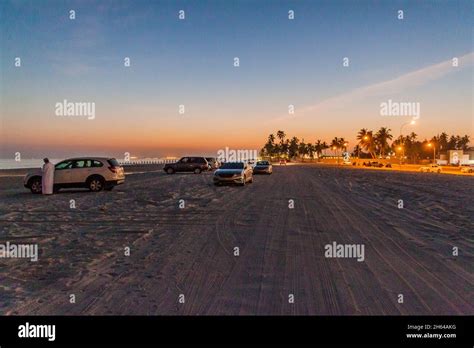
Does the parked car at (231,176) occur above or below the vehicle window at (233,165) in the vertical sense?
below

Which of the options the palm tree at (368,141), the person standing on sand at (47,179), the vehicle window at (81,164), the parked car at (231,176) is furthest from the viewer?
the palm tree at (368,141)

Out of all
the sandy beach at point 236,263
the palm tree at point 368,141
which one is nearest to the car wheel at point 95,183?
the sandy beach at point 236,263

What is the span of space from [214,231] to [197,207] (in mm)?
4877

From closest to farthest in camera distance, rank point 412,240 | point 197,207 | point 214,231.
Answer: point 412,240
point 214,231
point 197,207

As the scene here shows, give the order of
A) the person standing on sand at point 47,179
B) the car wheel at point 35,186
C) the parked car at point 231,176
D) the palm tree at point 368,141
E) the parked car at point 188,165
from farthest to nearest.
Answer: the palm tree at point 368,141 → the parked car at point 188,165 → the parked car at point 231,176 → the car wheel at point 35,186 → the person standing on sand at point 47,179

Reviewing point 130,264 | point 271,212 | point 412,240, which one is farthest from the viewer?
point 271,212

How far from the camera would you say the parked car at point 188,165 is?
152 feet

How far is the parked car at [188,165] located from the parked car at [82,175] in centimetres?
2498

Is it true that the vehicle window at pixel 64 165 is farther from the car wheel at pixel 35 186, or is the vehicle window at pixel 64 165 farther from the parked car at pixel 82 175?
the car wheel at pixel 35 186

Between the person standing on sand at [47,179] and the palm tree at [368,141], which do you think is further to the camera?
the palm tree at [368,141]

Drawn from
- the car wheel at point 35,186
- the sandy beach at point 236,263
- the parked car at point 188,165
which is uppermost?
the parked car at point 188,165
